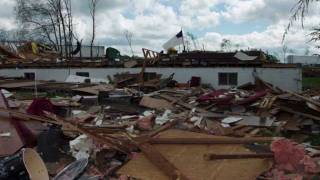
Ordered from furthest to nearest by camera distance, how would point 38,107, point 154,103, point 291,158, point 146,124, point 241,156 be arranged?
1. point 154,103
2. point 38,107
3. point 146,124
4. point 241,156
5. point 291,158

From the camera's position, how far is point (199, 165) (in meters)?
7.89

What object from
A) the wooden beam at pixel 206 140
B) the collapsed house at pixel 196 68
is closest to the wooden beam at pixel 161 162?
the wooden beam at pixel 206 140

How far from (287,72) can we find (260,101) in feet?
33.8

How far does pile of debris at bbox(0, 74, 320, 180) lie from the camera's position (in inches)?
304

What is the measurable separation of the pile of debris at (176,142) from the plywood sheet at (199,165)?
15 millimetres

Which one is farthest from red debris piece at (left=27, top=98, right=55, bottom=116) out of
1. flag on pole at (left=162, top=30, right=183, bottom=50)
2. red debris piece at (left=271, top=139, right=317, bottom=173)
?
flag on pole at (left=162, top=30, right=183, bottom=50)

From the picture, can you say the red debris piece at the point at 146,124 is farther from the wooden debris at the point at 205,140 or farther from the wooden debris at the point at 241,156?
the wooden debris at the point at 241,156

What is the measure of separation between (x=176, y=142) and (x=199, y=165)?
3.22 feet

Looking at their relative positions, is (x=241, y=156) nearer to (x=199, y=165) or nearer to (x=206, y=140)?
(x=199, y=165)

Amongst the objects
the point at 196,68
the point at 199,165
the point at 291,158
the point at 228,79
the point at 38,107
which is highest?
the point at 196,68

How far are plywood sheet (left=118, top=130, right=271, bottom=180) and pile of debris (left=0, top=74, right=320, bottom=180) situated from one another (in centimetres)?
1

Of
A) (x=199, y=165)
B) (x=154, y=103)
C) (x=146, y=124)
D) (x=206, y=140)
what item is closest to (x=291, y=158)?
(x=199, y=165)

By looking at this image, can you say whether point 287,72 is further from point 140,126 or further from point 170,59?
point 140,126

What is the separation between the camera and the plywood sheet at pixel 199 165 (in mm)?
7535
